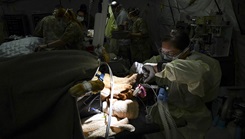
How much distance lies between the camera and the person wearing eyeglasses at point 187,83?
1492 millimetres

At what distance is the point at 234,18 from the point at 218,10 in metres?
0.34

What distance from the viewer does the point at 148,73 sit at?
1.67 meters

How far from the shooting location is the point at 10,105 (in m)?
0.75

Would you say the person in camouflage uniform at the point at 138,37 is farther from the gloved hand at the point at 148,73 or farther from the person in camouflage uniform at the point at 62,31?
the gloved hand at the point at 148,73

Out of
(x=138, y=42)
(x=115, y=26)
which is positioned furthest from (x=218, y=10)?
(x=115, y=26)

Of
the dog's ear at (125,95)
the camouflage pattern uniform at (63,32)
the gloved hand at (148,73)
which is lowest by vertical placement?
the dog's ear at (125,95)

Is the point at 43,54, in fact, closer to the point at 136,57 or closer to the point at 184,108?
the point at 184,108

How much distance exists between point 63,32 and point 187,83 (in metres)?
1.74

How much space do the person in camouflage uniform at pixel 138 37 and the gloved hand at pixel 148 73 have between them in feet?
8.70

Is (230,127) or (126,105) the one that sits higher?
(126,105)

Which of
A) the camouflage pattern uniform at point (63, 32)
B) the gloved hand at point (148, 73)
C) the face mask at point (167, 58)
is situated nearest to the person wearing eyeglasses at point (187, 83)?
the gloved hand at point (148, 73)

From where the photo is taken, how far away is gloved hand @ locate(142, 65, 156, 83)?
5.36 feet

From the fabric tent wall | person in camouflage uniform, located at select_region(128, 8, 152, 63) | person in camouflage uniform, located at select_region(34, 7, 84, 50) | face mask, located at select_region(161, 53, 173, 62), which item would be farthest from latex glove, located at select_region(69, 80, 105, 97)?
person in camouflage uniform, located at select_region(128, 8, 152, 63)

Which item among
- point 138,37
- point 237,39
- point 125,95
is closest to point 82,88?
point 125,95
